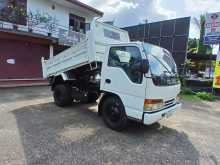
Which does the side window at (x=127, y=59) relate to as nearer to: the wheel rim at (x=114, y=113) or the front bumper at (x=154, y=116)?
the front bumper at (x=154, y=116)

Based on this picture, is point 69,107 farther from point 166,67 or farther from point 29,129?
point 166,67

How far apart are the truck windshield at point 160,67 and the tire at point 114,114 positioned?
44.9 inches

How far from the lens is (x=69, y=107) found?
7.50 metres

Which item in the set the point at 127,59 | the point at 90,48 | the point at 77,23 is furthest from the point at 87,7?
A: the point at 127,59

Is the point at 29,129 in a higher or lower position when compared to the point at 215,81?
lower

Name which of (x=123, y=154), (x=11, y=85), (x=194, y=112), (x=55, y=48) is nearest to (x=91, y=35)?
(x=123, y=154)

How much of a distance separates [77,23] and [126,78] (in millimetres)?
14836

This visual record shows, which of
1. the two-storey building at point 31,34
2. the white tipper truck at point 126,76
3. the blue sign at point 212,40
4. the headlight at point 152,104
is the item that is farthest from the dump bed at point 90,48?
the blue sign at point 212,40

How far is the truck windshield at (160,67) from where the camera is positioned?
475cm

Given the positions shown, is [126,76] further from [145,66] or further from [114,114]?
[114,114]

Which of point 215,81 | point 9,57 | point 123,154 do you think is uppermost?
point 9,57

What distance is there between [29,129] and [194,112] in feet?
20.5

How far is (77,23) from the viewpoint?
18375 millimetres

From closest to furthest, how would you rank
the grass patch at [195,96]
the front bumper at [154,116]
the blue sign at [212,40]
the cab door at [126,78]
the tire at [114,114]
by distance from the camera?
the front bumper at [154,116], the cab door at [126,78], the tire at [114,114], the grass patch at [195,96], the blue sign at [212,40]
